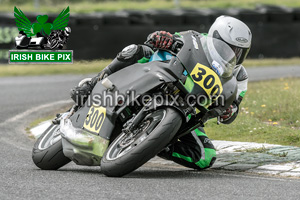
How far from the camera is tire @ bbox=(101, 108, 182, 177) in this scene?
5605mm

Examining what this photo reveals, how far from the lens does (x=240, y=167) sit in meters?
6.78

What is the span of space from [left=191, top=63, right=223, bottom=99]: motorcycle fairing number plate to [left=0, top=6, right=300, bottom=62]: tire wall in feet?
46.4

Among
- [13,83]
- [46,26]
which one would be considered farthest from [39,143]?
[46,26]

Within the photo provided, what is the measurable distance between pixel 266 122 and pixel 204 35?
3.59 m

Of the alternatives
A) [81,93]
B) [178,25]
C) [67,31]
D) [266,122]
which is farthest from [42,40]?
[81,93]

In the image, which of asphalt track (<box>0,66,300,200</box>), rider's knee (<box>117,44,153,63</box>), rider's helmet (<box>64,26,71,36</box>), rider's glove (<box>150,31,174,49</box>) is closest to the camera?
asphalt track (<box>0,66,300,200</box>)

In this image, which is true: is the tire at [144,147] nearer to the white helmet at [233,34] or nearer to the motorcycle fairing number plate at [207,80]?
the motorcycle fairing number plate at [207,80]

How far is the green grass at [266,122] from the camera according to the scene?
8484 mm

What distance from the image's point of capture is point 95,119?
20.5ft

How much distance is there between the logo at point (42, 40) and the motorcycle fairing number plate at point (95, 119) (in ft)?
33.1

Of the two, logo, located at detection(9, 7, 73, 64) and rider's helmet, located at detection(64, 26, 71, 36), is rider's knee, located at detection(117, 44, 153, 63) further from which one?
rider's helmet, located at detection(64, 26, 71, 36)

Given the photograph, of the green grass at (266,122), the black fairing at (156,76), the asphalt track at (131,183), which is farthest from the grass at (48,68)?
the black fairing at (156,76)

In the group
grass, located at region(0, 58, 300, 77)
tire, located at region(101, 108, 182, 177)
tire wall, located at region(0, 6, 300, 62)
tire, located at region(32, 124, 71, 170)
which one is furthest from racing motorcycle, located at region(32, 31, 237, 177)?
tire wall, located at region(0, 6, 300, 62)

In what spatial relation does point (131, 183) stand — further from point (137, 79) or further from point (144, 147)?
point (137, 79)
